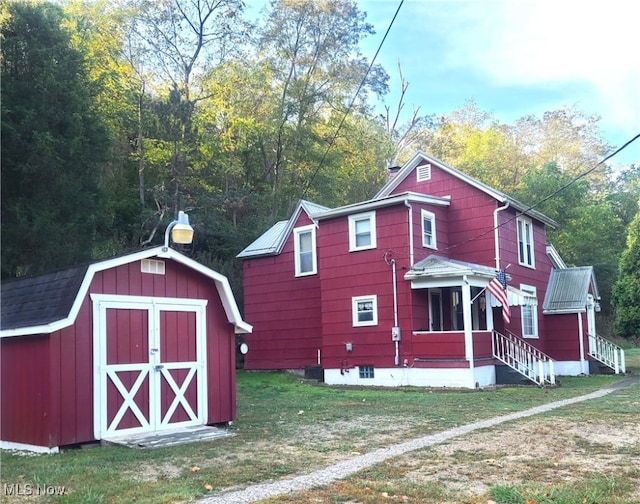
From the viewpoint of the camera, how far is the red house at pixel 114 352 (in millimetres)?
8852

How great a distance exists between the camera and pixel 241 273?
88.7 feet

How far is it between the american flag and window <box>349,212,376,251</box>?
3.68 meters

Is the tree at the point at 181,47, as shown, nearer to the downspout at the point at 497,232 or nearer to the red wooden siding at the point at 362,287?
the red wooden siding at the point at 362,287

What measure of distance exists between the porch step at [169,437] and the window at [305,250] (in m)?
12.0


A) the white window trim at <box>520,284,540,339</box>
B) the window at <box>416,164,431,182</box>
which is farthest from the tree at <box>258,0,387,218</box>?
the white window trim at <box>520,284,540,339</box>

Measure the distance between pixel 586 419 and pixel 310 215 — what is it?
465 inches

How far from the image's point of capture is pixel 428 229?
19672mm

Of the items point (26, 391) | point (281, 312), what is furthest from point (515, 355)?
point (26, 391)

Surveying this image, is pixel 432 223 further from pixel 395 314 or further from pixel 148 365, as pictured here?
pixel 148 365

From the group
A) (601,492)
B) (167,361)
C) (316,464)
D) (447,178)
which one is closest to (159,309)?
(167,361)

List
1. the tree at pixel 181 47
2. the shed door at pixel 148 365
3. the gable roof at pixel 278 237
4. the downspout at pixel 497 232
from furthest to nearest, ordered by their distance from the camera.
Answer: the tree at pixel 181 47
the gable roof at pixel 278 237
the downspout at pixel 497 232
the shed door at pixel 148 365

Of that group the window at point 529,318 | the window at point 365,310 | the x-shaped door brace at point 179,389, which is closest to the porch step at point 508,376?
the window at point 529,318

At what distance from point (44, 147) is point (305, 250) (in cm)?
911

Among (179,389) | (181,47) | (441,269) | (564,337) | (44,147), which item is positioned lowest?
Result: (564,337)
